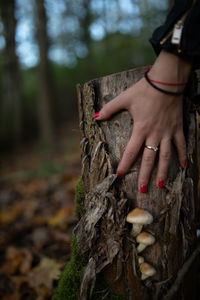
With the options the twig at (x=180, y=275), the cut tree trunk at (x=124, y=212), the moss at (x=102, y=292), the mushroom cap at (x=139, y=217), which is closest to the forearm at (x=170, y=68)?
the cut tree trunk at (x=124, y=212)

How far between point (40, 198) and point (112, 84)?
3.40 metres

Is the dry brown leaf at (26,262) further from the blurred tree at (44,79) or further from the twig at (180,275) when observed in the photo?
the blurred tree at (44,79)

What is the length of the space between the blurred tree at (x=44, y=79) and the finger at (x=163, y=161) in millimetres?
7756

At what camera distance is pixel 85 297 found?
50.3 inches

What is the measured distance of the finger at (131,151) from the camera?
1.17 m

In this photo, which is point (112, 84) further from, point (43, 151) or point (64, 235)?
point (43, 151)

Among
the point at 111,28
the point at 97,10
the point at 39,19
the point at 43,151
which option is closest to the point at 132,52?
the point at 111,28

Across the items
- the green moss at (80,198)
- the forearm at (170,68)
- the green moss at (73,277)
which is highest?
the forearm at (170,68)

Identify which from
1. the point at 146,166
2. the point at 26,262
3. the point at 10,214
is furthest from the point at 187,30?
the point at 10,214

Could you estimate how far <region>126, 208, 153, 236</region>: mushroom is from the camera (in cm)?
119

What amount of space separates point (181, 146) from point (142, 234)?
0.55 meters

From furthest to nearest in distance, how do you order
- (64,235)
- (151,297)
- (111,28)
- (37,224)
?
(111,28), (37,224), (64,235), (151,297)

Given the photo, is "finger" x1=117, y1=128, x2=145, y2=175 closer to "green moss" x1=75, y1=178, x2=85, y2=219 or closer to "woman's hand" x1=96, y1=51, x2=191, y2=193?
"woman's hand" x1=96, y1=51, x2=191, y2=193

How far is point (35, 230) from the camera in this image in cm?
304
